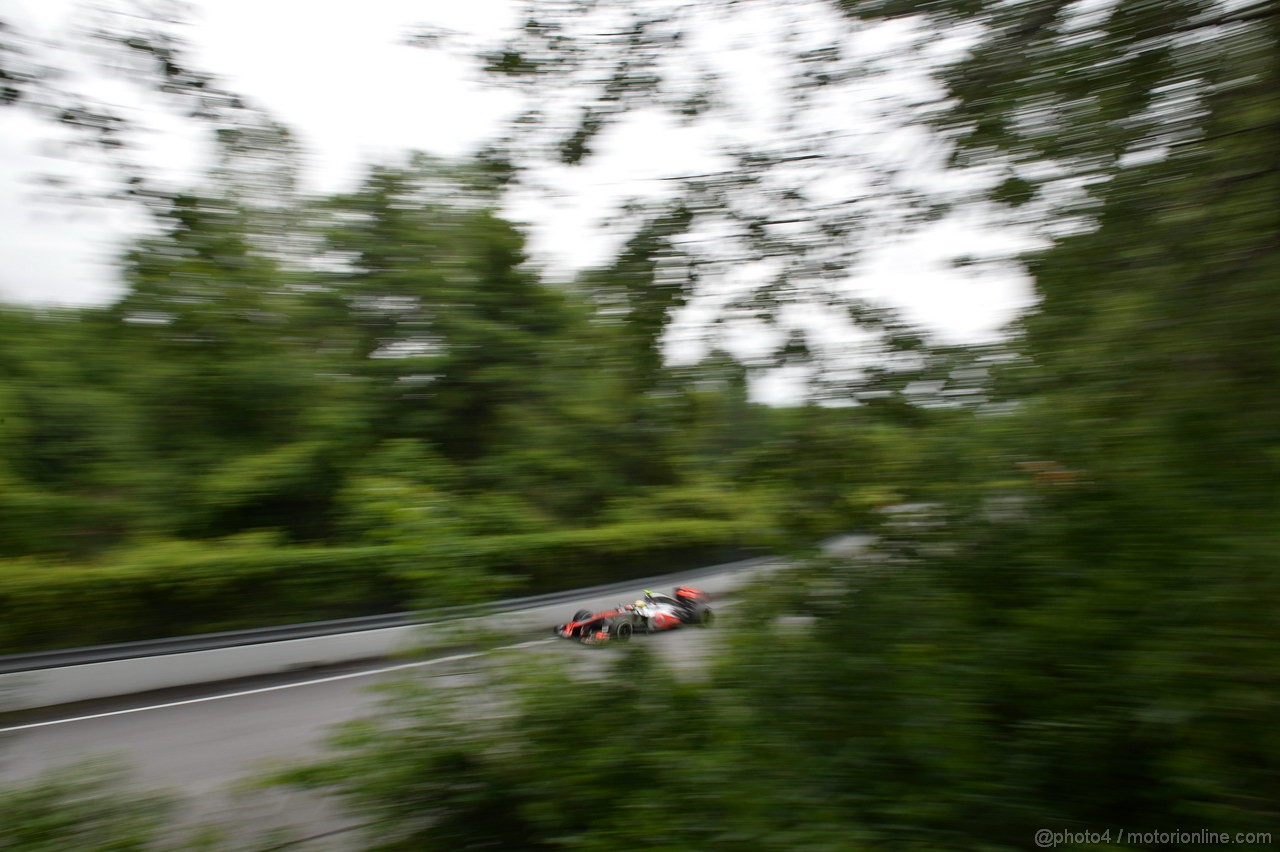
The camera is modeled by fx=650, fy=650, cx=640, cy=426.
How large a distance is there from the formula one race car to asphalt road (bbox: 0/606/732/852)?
7cm

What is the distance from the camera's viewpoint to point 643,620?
3.25m

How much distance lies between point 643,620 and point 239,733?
15.5 feet

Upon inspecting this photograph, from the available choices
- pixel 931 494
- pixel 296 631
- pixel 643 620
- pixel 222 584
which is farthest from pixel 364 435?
pixel 296 631

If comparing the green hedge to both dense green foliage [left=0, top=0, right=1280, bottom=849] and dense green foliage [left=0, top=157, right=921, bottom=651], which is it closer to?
dense green foliage [left=0, top=157, right=921, bottom=651]

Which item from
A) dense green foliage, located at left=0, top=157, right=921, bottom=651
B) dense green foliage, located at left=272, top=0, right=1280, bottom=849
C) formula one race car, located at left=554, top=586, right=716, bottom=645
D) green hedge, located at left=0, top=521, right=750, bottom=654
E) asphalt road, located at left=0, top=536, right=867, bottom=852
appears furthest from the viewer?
green hedge, located at left=0, top=521, right=750, bottom=654

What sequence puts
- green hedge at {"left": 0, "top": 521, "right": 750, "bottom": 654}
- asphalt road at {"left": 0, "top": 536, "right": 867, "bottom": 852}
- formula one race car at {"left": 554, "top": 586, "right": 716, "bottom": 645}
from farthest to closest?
green hedge at {"left": 0, "top": 521, "right": 750, "bottom": 654} < formula one race car at {"left": 554, "top": 586, "right": 716, "bottom": 645} < asphalt road at {"left": 0, "top": 536, "right": 867, "bottom": 852}

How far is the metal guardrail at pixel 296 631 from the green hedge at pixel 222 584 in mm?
108

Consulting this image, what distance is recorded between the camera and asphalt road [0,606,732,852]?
2.94 m

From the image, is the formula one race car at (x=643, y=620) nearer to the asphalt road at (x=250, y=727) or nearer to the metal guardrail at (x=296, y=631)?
the asphalt road at (x=250, y=727)

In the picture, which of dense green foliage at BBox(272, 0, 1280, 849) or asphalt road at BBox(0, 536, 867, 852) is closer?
dense green foliage at BBox(272, 0, 1280, 849)

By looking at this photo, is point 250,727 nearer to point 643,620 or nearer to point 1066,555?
point 643,620

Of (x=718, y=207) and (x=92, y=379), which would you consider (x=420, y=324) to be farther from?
(x=92, y=379)

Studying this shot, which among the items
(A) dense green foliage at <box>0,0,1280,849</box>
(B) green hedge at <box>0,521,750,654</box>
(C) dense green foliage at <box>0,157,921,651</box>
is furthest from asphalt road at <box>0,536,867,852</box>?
(B) green hedge at <box>0,521,750,654</box>

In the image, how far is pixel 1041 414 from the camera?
222 cm
